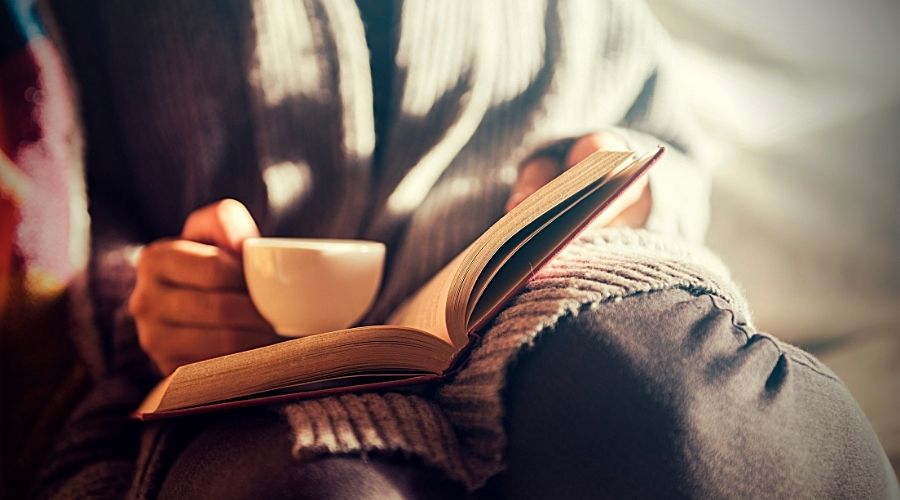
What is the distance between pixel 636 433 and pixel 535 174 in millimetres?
345

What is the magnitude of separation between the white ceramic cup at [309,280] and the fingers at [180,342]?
60 mm

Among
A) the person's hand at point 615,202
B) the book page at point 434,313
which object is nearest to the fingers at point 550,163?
the person's hand at point 615,202

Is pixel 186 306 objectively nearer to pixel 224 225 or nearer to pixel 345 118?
pixel 224 225

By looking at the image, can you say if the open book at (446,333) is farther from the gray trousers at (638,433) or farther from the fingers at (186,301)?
the fingers at (186,301)

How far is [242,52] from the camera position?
0.62m

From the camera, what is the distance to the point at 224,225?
0.59 meters

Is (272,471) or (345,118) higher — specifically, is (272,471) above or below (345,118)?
below

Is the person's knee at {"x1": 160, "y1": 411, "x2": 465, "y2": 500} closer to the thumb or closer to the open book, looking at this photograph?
the open book

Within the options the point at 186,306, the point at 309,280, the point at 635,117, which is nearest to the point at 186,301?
the point at 186,306

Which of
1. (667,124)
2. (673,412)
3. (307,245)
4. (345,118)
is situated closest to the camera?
(673,412)

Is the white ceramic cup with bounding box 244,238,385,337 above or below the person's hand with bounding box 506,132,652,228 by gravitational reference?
below

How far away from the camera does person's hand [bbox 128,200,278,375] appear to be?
1.94 feet

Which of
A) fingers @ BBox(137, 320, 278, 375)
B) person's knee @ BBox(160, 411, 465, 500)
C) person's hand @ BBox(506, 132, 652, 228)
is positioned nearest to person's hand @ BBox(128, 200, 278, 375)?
fingers @ BBox(137, 320, 278, 375)

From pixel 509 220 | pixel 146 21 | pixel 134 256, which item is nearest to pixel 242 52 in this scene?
pixel 146 21
